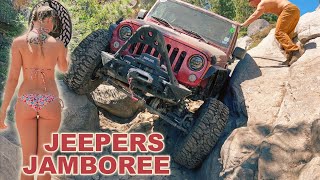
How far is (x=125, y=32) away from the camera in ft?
18.9

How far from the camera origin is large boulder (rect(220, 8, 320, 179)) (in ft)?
14.8

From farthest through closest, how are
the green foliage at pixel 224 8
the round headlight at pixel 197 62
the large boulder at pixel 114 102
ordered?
the green foliage at pixel 224 8, the large boulder at pixel 114 102, the round headlight at pixel 197 62

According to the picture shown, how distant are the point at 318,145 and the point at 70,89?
360cm

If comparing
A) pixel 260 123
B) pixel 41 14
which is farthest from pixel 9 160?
pixel 260 123

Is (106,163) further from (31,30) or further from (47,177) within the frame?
(31,30)

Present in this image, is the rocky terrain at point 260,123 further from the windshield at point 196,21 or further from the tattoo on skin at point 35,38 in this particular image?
the tattoo on skin at point 35,38

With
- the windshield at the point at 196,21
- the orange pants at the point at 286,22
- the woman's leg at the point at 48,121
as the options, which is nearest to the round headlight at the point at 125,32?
the windshield at the point at 196,21

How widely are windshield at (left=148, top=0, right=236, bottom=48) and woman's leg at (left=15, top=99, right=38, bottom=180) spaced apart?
3.90 m

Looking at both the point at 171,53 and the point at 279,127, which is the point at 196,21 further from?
the point at 279,127

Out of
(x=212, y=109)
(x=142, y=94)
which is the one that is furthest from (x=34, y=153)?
(x=212, y=109)

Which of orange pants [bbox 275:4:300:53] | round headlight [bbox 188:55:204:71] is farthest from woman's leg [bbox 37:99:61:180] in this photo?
orange pants [bbox 275:4:300:53]

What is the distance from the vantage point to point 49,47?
3.15 metres

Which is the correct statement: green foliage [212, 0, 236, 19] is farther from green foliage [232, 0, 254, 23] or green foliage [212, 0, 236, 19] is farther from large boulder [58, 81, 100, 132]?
large boulder [58, 81, 100, 132]

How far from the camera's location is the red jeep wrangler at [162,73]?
5074 millimetres
